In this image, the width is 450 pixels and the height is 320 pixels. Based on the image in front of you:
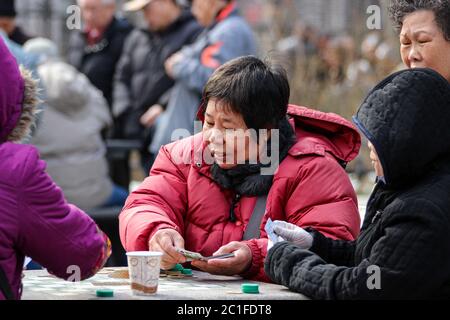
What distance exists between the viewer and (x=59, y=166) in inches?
289

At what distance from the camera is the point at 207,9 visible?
7980 mm

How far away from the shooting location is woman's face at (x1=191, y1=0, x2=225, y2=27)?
795cm

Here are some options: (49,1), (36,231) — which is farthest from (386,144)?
(49,1)

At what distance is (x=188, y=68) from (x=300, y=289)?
Result: 14.7ft

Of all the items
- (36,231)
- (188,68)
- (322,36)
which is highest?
(36,231)

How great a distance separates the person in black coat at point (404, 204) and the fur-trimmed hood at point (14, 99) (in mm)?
971

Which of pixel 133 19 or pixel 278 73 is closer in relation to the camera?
pixel 278 73

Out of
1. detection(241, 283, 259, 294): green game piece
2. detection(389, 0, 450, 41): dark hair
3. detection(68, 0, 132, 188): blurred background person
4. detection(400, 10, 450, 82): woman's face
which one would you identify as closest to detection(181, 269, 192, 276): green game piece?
detection(241, 283, 259, 294): green game piece

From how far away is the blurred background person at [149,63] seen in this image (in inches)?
347

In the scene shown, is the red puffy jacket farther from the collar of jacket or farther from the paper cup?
the paper cup

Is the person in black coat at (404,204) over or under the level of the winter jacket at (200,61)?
over

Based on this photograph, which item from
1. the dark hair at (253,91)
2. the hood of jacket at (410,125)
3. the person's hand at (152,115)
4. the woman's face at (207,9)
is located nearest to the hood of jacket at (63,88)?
the woman's face at (207,9)

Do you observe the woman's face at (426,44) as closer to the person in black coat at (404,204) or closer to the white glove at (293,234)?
the person in black coat at (404,204)

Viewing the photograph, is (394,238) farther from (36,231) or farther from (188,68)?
(188,68)
